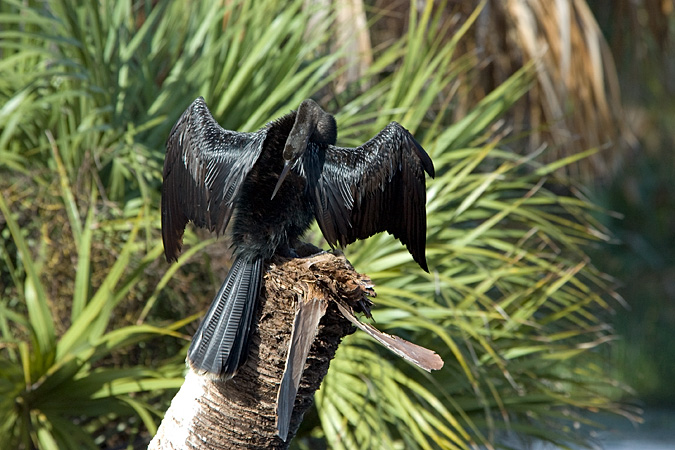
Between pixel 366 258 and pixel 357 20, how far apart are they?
5.11 ft

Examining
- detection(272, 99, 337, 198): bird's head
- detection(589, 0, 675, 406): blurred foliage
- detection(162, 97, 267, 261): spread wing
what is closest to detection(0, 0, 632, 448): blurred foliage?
detection(162, 97, 267, 261): spread wing

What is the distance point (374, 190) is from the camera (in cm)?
184

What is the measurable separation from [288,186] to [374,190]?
8.3 inches

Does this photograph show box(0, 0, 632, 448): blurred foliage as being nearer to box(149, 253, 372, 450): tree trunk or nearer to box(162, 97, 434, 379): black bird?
box(162, 97, 434, 379): black bird

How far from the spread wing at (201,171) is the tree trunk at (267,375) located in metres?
0.25

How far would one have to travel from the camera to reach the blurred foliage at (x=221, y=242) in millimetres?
2512

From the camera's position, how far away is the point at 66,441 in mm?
2234

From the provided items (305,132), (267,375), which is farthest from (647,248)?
(267,375)

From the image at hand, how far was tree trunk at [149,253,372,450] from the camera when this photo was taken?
1.57 metres

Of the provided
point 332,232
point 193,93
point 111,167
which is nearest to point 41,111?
point 111,167

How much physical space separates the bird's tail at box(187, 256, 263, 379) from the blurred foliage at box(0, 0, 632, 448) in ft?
2.81

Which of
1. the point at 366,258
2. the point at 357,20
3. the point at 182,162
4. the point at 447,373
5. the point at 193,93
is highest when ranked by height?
the point at 357,20

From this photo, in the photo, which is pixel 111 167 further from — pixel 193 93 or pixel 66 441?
pixel 66 441

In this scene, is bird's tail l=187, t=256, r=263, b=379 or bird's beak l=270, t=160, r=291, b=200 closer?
bird's tail l=187, t=256, r=263, b=379
